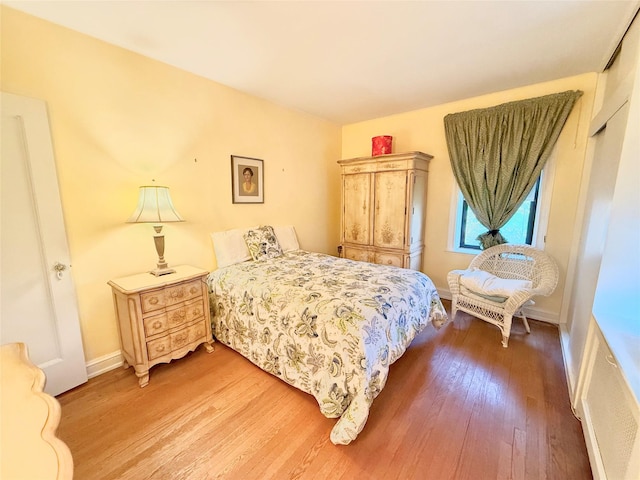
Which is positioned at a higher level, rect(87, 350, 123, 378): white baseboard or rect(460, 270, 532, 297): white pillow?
rect(460, 270, 532, 297): white pillow

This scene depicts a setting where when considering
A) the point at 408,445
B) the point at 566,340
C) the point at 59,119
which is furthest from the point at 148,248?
the point at 566,340

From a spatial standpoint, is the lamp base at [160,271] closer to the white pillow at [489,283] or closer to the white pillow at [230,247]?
the white pillow at [230,247]

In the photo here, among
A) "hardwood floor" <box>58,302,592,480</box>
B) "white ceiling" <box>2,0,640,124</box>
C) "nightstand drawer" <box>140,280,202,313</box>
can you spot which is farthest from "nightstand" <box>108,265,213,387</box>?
"white ceiling" <box>2,0,640,124</box>

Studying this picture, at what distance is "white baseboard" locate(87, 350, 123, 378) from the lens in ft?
6.76

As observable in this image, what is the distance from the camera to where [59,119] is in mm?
1834

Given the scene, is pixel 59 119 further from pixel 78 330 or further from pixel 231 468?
pixel 231 468

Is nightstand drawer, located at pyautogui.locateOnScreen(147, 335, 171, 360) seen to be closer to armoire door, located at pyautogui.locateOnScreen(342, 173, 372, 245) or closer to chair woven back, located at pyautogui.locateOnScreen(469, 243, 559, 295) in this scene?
armoire door, located at pyautogui.locateOnScreen(342, 173, 372, 245)

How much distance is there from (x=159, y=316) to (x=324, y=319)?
4.18ft

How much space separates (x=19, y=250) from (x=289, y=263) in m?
1.92

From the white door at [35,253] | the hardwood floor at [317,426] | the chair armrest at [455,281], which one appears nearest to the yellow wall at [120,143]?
the white door at [35,253]

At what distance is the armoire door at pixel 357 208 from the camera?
11.8 feet

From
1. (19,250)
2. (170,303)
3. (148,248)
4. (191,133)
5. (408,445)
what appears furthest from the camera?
(191,133)

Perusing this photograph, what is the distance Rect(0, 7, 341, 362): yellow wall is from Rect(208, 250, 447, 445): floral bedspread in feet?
2.33

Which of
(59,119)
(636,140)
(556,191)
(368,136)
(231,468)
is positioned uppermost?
(368,136)
